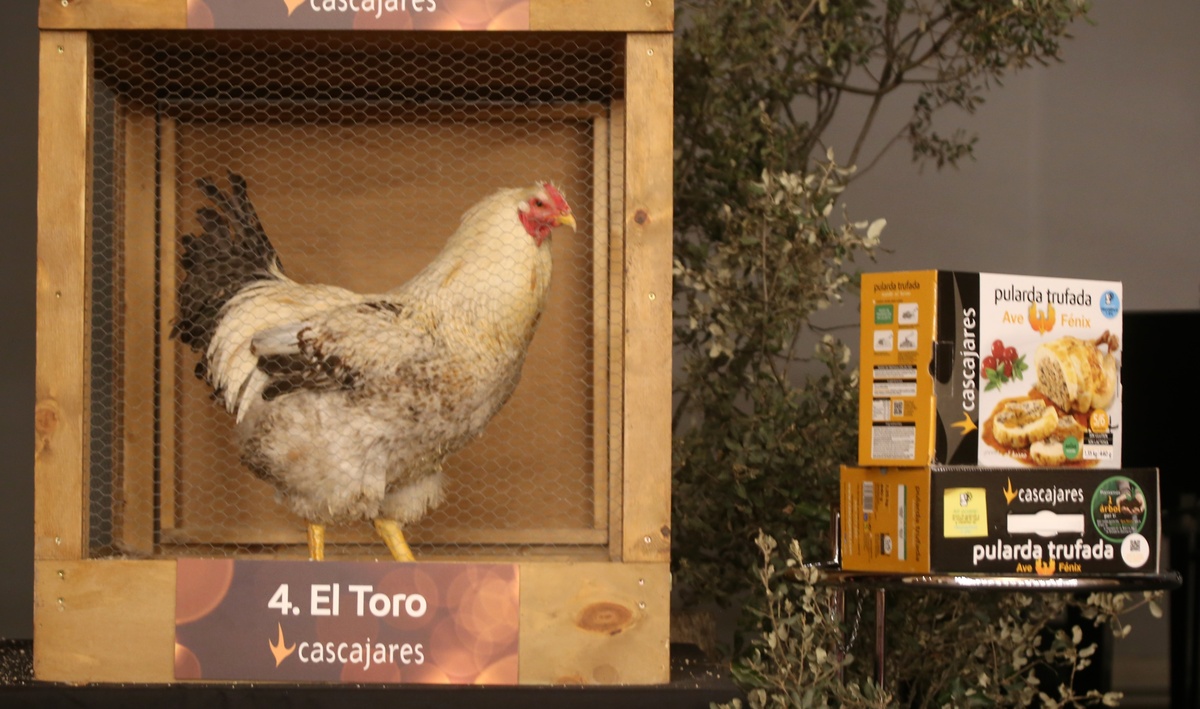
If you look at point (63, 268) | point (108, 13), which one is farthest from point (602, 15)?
point (63, 268)

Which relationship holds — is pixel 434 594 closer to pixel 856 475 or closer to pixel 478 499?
pixel 478 499

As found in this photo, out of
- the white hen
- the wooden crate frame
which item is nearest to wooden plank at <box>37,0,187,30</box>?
the wooden crate frame

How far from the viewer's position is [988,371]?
1.12m

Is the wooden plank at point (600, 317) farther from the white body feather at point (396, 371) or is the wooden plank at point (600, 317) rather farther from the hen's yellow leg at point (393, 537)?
the hen's yellow leg at point (393, 537)

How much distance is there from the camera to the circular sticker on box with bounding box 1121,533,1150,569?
3.77 ft

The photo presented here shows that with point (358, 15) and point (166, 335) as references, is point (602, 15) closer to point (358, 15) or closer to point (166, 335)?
point (358, 15)

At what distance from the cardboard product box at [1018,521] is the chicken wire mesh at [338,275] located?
341 mm

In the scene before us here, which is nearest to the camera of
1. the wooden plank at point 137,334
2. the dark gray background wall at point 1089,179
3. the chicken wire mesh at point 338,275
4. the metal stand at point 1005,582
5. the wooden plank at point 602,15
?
the metal stand at point 1005,582

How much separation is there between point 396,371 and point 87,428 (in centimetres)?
34

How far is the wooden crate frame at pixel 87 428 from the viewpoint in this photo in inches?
45.9

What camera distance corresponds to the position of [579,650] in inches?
45.9

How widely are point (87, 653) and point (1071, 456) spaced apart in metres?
1.06

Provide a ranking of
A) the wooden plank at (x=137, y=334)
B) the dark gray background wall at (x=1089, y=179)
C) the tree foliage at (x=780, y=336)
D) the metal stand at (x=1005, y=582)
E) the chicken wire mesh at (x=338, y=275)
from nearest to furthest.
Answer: the metal stand at (x=1005, y=582) → the chicken wire mesh at (x=338, y=275) → the wooden plank at (x=137, y=334) → the tree foliage at (x=780, y=336) → the dark gray background wall at (x=1089, y=179)

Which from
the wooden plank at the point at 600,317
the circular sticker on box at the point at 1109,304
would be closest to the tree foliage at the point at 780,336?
the wooden plank at the point at 600,317
